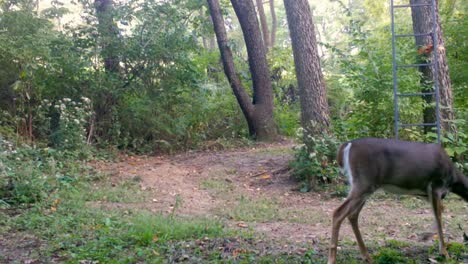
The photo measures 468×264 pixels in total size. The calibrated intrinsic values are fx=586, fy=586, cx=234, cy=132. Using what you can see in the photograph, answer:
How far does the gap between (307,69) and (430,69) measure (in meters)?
2.36

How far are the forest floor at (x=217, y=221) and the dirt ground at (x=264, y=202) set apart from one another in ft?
0.06

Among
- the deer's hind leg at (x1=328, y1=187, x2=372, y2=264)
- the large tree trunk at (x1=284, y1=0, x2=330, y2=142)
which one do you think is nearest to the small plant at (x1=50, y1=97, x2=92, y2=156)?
the large tree trunk at (x1=284, y1=0, x2=330, y2=142)

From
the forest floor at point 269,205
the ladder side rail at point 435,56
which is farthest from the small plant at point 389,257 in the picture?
the ladder side rail at point 435,56

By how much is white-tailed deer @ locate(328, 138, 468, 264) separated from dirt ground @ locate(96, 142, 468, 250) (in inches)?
23.0

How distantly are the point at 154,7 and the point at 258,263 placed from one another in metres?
10.2

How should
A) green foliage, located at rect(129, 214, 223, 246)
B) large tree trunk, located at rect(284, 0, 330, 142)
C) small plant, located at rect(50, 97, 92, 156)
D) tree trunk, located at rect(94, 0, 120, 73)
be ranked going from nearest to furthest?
green foliage, located at rect(129, 214, 223, 246), large tree trunk, located at rect(284, 0, 330, 142), small plant, located at rect(50, 97, 92, 156), tree trunk, located at rect(94, 0, 120, 73)

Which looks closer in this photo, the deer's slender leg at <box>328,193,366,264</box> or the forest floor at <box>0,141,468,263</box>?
the deer's slender leg at <box>328,193,366,264</box>

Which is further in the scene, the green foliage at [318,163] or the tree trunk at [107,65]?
the tree trunk at [107,65]

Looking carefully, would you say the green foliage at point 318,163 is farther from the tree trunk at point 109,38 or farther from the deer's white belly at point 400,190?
the tree trunk at point 109,38

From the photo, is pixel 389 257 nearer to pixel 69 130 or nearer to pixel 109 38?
pixel 69 130

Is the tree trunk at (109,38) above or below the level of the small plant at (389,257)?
above

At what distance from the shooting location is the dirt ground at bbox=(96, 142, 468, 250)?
752 cm

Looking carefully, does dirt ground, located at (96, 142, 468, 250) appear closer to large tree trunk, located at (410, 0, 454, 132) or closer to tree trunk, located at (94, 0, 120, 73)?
large tree trunk, located at (410, 0, 454, 132)

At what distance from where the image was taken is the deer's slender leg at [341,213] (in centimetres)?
541
